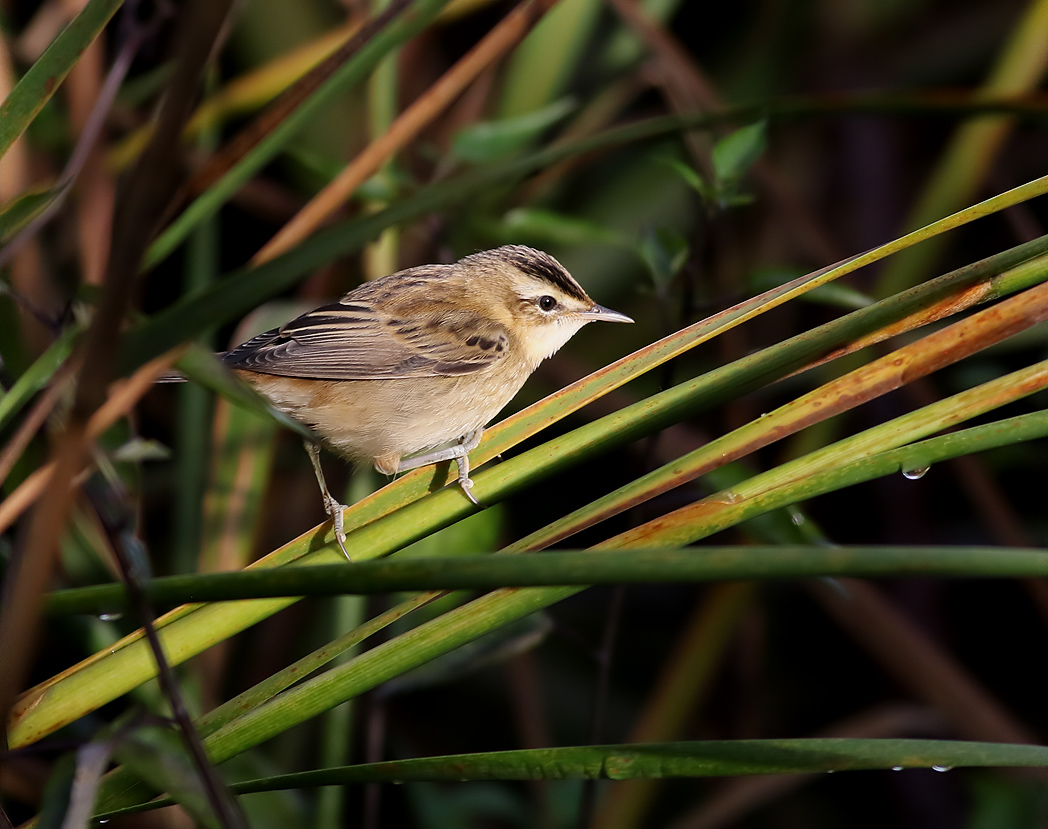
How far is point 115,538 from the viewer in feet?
4.37

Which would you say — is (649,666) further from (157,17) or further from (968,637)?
(157,17)


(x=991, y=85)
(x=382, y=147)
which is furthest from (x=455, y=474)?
(x=991, y=85)

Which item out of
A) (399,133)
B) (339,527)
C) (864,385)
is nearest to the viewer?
(864,385)

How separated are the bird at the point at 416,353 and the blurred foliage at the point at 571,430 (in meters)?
0.21

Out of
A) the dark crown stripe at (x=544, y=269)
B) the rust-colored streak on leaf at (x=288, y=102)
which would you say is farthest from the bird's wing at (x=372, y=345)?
the rust-colored streak on leaf at (x=288, y=102)

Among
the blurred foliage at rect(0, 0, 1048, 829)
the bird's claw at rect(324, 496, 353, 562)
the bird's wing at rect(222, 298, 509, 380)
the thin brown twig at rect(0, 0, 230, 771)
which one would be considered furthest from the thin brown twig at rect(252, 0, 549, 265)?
the thin brown twig at rect(0, 0, 230, 771)

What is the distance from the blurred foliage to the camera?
1.58 metres

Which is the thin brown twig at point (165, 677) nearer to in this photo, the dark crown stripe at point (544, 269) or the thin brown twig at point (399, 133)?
the thin brown twig at point (399, 133)

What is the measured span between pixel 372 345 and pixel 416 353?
133mm

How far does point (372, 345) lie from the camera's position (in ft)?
9.26

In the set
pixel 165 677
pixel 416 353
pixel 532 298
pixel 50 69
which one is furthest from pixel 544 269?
pixel 165 677

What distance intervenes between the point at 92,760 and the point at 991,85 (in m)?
3.61

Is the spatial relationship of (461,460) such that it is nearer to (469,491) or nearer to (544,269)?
(469,491)

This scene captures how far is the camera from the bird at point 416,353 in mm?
2680
